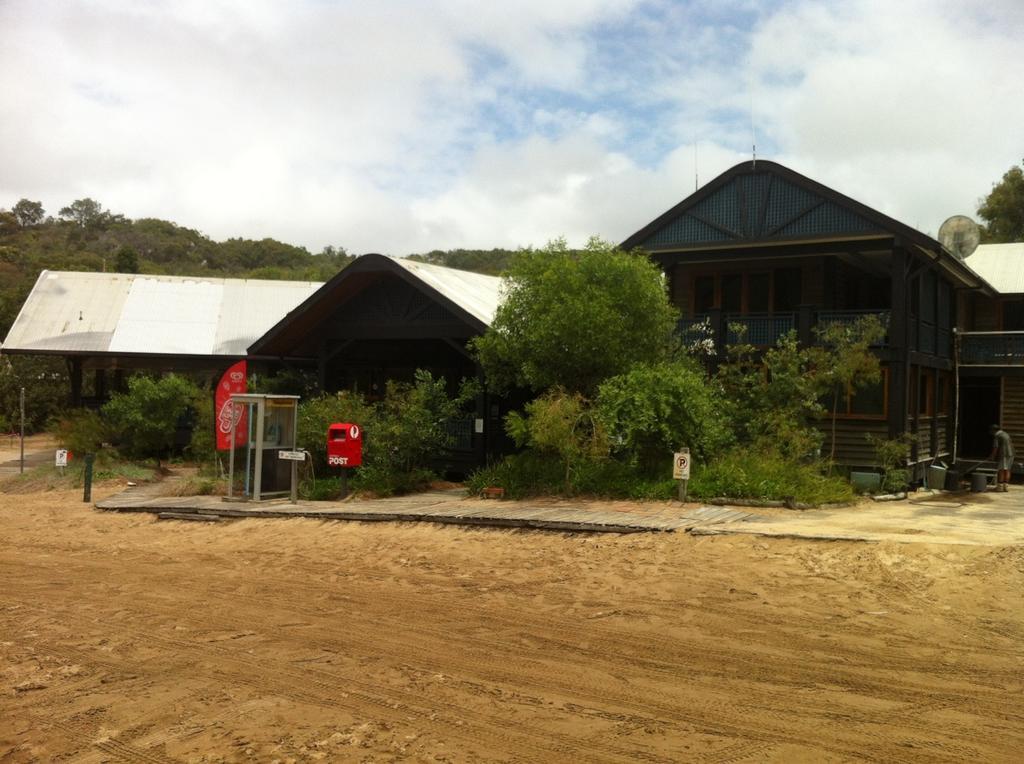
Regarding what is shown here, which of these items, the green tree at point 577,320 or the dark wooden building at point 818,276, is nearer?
the green tree at point 577,320

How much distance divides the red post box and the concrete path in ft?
23.5

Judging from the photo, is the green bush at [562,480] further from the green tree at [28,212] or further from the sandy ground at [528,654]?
the green tree at [28,212]

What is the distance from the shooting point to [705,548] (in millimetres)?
11195

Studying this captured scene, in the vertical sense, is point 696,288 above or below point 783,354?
above

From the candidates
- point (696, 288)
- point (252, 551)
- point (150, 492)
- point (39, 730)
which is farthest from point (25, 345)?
point (39, 730)

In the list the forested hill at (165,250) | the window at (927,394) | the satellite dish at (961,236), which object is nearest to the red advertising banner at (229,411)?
the window at (927,394)

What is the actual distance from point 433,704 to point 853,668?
3.16 metres

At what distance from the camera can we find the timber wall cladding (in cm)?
2442

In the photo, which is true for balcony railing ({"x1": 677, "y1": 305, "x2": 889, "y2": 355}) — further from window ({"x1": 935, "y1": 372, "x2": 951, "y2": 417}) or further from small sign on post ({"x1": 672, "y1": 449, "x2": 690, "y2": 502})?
window ({"x1": 935, "y1": 372, "x2": 951, "y2": 417})

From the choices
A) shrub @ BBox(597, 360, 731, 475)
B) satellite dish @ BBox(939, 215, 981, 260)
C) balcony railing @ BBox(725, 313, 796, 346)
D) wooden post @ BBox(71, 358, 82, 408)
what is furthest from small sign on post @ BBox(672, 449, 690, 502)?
wooden post @ BBox(71, 358, 82, 408)

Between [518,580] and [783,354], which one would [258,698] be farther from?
[783,354]

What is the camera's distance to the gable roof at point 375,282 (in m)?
19.2

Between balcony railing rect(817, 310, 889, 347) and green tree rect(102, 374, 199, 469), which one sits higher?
balcony railing rect(817, 310, 889, 347)

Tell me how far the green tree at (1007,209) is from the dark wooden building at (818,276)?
20.8 m
